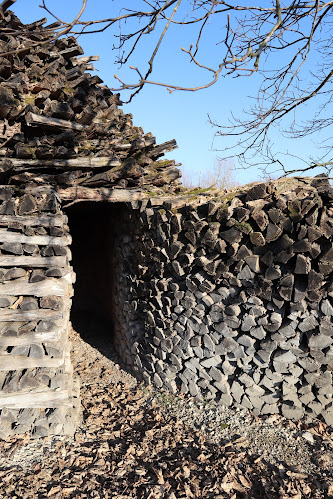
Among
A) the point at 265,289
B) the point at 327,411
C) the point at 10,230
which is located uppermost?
the point at 10,230

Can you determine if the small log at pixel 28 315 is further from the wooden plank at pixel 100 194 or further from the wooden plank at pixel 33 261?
the wooden plank at pixel 100 194

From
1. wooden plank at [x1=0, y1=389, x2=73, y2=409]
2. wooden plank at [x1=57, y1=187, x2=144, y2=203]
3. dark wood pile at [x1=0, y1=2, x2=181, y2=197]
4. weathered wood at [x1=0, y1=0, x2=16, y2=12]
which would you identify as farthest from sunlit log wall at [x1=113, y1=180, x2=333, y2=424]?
weathered wood at [x1=0, y1=0, x2=16, y2=12]

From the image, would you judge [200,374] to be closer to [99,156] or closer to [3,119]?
[99,156]

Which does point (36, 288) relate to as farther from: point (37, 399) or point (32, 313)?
point (37, 399)

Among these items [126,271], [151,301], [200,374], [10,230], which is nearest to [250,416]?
[200,374]

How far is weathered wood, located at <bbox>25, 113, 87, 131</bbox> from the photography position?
14.6 ft

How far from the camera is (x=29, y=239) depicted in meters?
4.21

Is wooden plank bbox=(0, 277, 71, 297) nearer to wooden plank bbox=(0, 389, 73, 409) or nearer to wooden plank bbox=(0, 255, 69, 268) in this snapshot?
wooden plank bbox=(0, 255, 69, 268)

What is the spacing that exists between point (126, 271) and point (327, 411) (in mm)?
3633

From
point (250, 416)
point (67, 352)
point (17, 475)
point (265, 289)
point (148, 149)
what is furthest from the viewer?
point (148, 149)

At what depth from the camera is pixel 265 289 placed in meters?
4.13

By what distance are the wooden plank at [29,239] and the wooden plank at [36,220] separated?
0.14 metres

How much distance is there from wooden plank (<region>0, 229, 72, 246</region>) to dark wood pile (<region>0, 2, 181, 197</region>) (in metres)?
0.76

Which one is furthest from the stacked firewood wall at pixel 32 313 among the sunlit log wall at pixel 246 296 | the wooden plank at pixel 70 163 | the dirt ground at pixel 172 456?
the sunlit log wall at pixel 246 296
